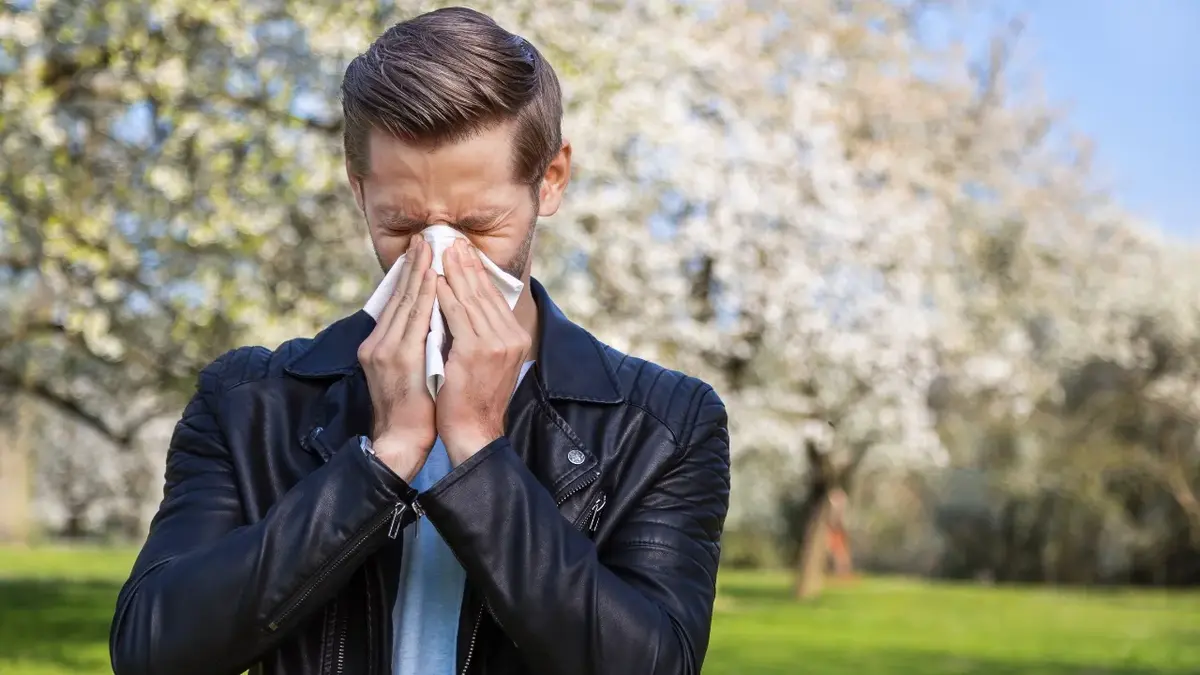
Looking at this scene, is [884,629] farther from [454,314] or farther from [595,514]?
[454,314]

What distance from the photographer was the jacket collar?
2.29 meters

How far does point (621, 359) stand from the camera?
95.1 inches

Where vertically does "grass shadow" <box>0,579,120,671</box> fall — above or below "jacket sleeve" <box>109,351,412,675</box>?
below

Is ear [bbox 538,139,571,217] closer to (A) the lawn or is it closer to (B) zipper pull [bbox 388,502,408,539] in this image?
(B) zipper pull [bbox 388,502,408,539]

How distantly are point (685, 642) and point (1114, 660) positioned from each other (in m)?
16.1

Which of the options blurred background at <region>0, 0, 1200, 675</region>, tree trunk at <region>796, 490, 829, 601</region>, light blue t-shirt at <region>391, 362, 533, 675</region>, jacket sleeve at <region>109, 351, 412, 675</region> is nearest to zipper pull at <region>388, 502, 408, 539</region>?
jacket sleeve at <region>109, 351, 412, 675</region>

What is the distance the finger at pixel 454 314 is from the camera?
6.67 ft

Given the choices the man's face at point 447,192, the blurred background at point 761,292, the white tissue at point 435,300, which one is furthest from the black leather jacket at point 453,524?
the blurred background at point 761,292

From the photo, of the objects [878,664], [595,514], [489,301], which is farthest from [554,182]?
[878,664]

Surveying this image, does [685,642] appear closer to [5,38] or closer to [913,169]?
[5,38]

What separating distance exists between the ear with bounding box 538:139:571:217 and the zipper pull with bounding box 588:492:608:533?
46 centimetres

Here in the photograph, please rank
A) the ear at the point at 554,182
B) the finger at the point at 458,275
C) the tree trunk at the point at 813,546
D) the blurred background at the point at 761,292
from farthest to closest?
1. the tree trunk at the point at 813,546
2. the blurred background at the point at 761,292
3. the ear at the point at 554,182
4. the finger at the point at 458,275

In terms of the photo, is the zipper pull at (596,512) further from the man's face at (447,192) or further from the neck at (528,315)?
the man's face at (447,192)

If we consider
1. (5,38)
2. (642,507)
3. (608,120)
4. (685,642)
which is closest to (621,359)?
(642,507)
